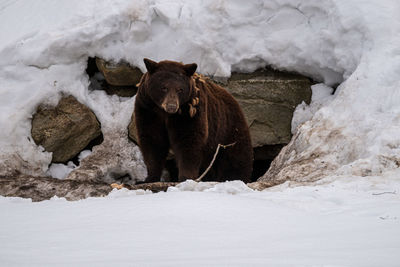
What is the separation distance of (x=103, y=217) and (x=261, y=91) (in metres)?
5.60

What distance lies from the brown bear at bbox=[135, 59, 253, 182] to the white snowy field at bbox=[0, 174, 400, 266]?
1.93 meters

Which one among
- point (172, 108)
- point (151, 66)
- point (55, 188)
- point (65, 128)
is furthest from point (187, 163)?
point (65, 128)

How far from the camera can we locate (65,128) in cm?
788

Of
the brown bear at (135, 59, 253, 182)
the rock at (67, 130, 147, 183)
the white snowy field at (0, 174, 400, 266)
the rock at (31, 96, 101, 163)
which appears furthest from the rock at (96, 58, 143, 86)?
the white snowy field at (0, 174, 400, 266)

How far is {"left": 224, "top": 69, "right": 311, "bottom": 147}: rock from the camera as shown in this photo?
8438mm

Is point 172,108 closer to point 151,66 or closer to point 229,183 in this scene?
point 151,66

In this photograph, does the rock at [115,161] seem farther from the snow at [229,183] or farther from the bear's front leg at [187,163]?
the bear's front leg at [187,163]

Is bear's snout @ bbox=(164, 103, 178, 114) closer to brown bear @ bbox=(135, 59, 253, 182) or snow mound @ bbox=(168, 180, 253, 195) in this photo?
brown bear @ bbox=(135, 59, 253, 182)

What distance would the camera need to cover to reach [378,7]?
7078 millimetres

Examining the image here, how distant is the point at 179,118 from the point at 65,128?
2.53 meters

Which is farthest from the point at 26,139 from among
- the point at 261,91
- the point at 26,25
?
the point at 261,91

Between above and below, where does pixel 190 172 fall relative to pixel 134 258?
below

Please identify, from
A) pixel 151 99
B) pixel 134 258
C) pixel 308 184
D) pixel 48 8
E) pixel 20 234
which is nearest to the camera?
pixel 134 258

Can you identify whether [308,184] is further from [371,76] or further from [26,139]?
[26,139]
